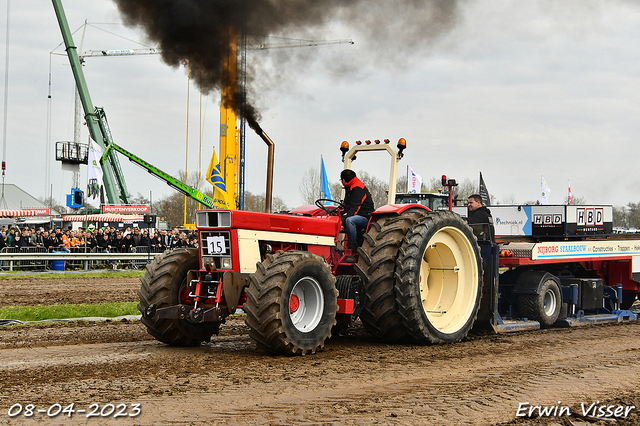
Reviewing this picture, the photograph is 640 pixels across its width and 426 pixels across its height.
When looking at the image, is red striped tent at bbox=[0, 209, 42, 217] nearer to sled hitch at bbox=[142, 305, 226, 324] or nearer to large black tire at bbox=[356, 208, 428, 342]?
sled hitch at bbox=[142, 305, 226, 324]

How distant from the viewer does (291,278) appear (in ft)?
21.9

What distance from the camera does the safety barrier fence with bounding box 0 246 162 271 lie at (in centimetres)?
2188

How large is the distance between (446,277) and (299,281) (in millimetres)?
2770

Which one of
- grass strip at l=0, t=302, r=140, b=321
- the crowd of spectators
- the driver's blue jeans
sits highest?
the driver's blue jeans

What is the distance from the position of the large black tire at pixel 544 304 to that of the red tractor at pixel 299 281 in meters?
1.69

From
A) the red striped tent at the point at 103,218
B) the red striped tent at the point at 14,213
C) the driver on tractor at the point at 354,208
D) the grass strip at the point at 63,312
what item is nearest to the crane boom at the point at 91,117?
the red striped tent at the point at 14,213

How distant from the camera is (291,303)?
694 cm

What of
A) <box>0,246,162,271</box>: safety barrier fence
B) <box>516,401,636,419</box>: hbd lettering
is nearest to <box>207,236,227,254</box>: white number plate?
<box>516,401,636,419</box>: hbd lettering

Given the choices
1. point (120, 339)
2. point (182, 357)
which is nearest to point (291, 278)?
point (182, 357)

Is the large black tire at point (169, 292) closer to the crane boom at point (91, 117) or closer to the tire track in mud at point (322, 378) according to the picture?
the tire track in mud at point (322, 378)

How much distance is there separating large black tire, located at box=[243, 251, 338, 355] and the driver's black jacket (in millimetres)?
1331

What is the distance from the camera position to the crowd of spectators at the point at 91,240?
23047mm

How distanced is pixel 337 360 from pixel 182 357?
5.32 feet

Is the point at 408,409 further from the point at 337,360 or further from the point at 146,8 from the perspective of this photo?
the point at 146,8
